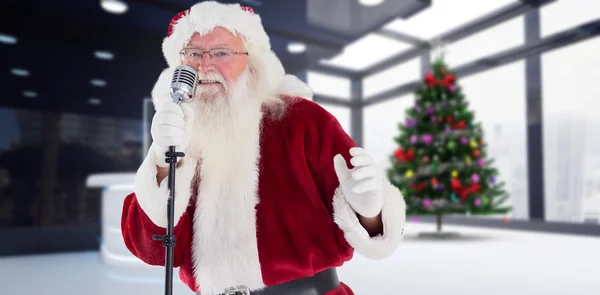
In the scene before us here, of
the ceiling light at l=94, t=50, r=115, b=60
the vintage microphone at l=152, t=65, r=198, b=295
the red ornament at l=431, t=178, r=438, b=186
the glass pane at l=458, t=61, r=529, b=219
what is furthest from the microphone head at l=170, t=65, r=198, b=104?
the glass pane at l=458, t=61, r=529, b=219

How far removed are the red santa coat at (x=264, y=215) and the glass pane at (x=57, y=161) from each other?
13.6 ft

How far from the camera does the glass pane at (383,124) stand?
850cm

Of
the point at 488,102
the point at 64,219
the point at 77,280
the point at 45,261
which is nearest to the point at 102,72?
the point at 64,219

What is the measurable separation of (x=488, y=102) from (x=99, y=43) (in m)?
5.61

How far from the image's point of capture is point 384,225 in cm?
92

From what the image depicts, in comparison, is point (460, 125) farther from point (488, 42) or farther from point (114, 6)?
point (114, 6)

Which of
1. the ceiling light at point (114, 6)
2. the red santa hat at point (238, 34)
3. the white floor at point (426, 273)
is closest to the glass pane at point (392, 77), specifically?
the white floor at point (426, 273)

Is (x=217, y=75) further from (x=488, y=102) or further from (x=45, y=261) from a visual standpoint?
(x=488, y=102)

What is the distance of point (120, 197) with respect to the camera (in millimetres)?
3971

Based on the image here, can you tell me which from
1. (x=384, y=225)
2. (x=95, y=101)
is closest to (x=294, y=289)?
(x=384, y=225)

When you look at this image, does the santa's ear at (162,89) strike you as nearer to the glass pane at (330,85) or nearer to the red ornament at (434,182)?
the red ornament at (434,182)

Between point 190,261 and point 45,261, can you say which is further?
point 45,261

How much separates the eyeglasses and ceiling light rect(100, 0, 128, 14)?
13.2ft

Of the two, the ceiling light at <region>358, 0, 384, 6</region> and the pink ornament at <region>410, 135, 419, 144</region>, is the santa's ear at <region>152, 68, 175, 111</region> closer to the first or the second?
the pink ornament at <region>410, 135, 419, 144</region>
